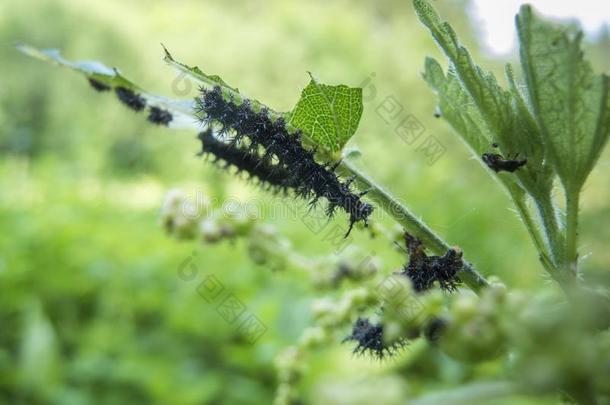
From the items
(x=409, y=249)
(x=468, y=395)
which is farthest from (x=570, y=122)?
(x=468, y=395)

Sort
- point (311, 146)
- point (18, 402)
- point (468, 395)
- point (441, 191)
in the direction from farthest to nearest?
point (441, 191)
point (18, 402)
point (311, 146)
point (468, 395)

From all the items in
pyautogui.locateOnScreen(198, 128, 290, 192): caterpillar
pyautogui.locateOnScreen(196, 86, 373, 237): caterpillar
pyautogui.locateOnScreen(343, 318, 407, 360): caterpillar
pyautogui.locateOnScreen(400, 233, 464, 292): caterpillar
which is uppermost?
pyautogui.locateOnScreen(198, 128, 290, 192): caterpillar

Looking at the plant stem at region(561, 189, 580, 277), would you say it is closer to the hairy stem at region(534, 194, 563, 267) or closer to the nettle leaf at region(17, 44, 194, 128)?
the hairy stem at region(534, 194, 563, 267)

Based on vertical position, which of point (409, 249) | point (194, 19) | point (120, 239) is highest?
point (194, 19)

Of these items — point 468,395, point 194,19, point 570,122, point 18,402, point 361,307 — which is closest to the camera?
point 468,395

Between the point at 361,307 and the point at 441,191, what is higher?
the point at 441,191

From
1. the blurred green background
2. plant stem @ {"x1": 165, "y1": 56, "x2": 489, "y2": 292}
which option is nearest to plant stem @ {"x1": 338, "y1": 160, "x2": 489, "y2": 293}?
plant stem @ {"x1": 165, "y1": 56, "x2": 489, "y2": 292}

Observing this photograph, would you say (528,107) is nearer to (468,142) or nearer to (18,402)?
(468,142)

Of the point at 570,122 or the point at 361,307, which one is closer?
the point at 570,122
